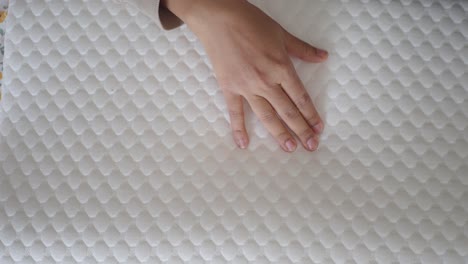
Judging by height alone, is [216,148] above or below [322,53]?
below

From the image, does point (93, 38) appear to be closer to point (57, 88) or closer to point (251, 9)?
point (57, 88)

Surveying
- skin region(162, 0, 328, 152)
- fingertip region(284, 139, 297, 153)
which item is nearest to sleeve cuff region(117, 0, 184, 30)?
skin region(162, 0, 328, 152)

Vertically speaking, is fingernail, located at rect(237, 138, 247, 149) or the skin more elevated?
the skin

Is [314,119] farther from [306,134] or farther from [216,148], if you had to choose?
[216,148]

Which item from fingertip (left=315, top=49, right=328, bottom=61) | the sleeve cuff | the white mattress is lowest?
the white mattress

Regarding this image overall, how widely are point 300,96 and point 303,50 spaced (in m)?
0.07

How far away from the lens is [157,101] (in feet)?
2.05

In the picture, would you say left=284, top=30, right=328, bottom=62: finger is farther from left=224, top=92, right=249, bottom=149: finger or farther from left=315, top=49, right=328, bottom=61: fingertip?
left=224, top=92, right=249, bottom=149: finger

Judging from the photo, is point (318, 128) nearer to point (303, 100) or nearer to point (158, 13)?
point (303, 100)

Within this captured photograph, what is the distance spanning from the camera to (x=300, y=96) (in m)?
0.60

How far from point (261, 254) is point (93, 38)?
417mm

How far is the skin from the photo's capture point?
0.59 metres

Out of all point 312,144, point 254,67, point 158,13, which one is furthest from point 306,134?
point 158,13

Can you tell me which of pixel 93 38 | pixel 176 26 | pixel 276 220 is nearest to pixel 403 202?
pixel 276 220
